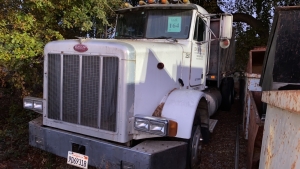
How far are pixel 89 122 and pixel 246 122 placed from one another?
3.28 meters

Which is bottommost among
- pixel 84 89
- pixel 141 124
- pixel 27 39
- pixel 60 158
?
pixel 60 158

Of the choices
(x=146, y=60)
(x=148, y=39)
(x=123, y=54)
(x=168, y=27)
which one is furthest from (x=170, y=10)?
(x=123, y=54)

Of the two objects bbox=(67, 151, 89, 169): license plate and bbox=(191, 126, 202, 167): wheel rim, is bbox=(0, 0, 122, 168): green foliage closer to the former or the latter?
bbox=(67, 151, 89, 169): license plate

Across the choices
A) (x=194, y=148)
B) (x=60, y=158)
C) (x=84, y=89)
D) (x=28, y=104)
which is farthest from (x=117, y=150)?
(x=60, y=158)

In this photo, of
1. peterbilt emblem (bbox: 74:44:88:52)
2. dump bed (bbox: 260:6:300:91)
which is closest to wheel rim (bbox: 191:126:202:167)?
dump bed (bbox: 260:6:300:91)

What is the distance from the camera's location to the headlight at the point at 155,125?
10.1 feet

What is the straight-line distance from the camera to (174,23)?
15.5ft

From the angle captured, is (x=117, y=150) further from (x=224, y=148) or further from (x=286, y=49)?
(x=224, y=148)

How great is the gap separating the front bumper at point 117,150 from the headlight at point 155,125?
8.2 inches

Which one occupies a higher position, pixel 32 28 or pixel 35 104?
pixel 32 28

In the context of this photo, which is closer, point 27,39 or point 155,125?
point 155,125

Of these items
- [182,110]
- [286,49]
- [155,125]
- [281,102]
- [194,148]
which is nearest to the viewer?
[281,102]

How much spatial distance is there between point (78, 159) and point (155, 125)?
106 cm

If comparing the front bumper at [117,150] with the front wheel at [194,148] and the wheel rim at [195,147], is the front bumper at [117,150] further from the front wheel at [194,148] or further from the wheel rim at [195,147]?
the wheel rim at [195,147]
